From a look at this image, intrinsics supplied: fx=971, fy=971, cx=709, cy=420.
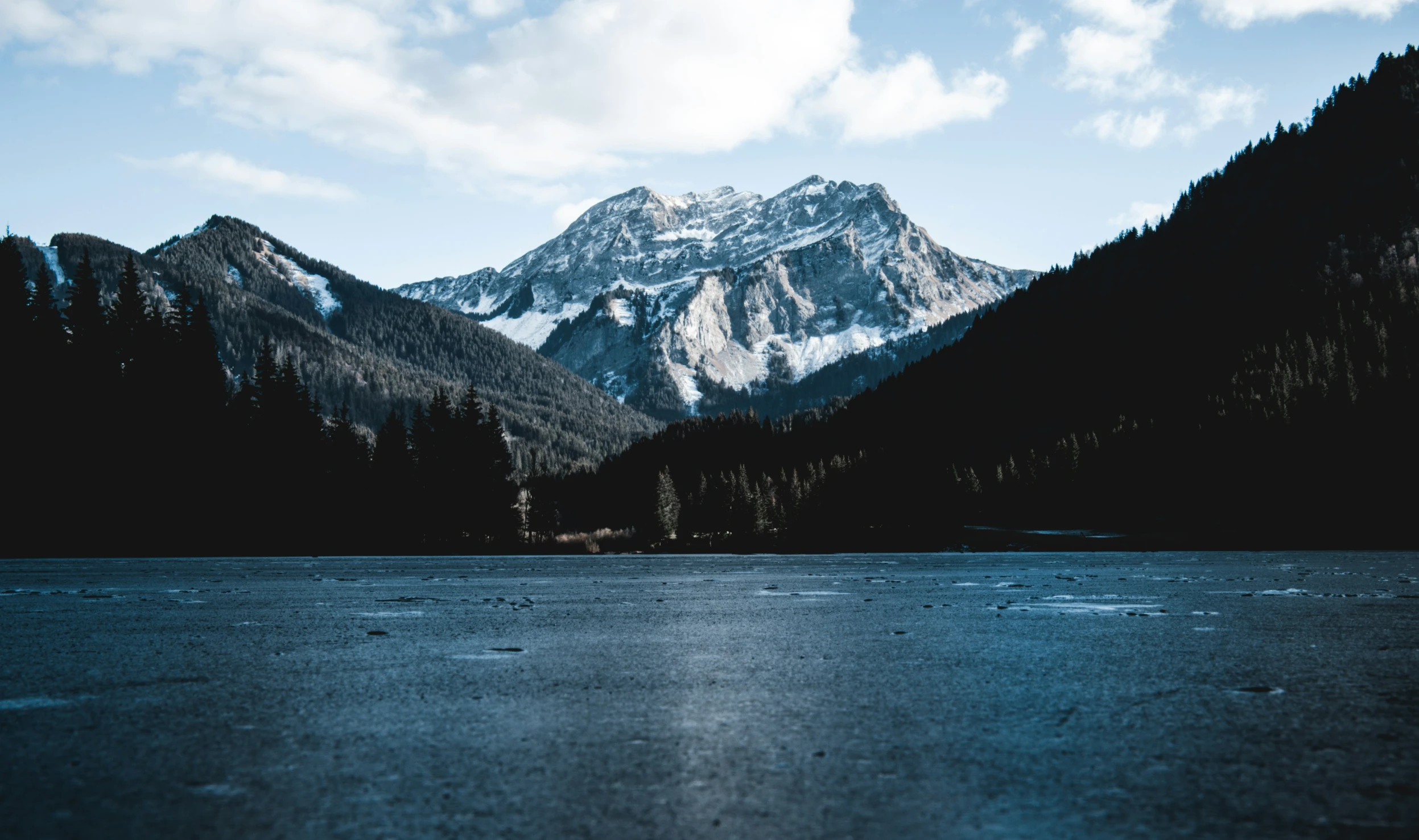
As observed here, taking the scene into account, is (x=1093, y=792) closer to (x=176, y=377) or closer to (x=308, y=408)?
(x=176, y=377)

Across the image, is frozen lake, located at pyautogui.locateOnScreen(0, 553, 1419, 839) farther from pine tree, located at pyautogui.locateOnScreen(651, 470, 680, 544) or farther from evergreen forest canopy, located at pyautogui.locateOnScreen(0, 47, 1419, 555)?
pine tree, located at pyautogui.locateOnScreen(651, 470, 680, 544)

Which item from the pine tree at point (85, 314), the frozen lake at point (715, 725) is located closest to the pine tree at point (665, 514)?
the pine tree at point (85, 314)

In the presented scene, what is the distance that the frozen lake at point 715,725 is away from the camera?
650 cm

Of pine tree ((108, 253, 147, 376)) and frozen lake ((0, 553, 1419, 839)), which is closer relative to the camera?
frozen lake ((0, 553, 1419, 839))

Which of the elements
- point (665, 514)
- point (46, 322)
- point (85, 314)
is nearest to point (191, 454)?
point (46, 322)

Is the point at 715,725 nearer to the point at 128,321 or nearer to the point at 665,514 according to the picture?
the point at 128,321

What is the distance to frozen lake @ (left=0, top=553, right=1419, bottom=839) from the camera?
21.3 ft

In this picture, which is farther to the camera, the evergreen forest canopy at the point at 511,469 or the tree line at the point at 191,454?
the evergreen forest canopy at the point at 511,469

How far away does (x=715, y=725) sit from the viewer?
967 centimetres

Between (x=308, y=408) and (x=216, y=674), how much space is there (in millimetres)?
114045

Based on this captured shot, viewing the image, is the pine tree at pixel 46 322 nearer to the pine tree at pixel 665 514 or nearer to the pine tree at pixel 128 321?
the pine tree at pixel 128 321

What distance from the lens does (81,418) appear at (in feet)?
282

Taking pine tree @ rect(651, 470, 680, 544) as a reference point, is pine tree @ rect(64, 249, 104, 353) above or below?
above

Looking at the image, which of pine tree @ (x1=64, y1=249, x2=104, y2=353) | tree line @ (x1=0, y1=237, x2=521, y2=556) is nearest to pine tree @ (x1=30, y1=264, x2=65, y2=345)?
tree line @ (x1=0, y1=237, x2=521, y2=556)
